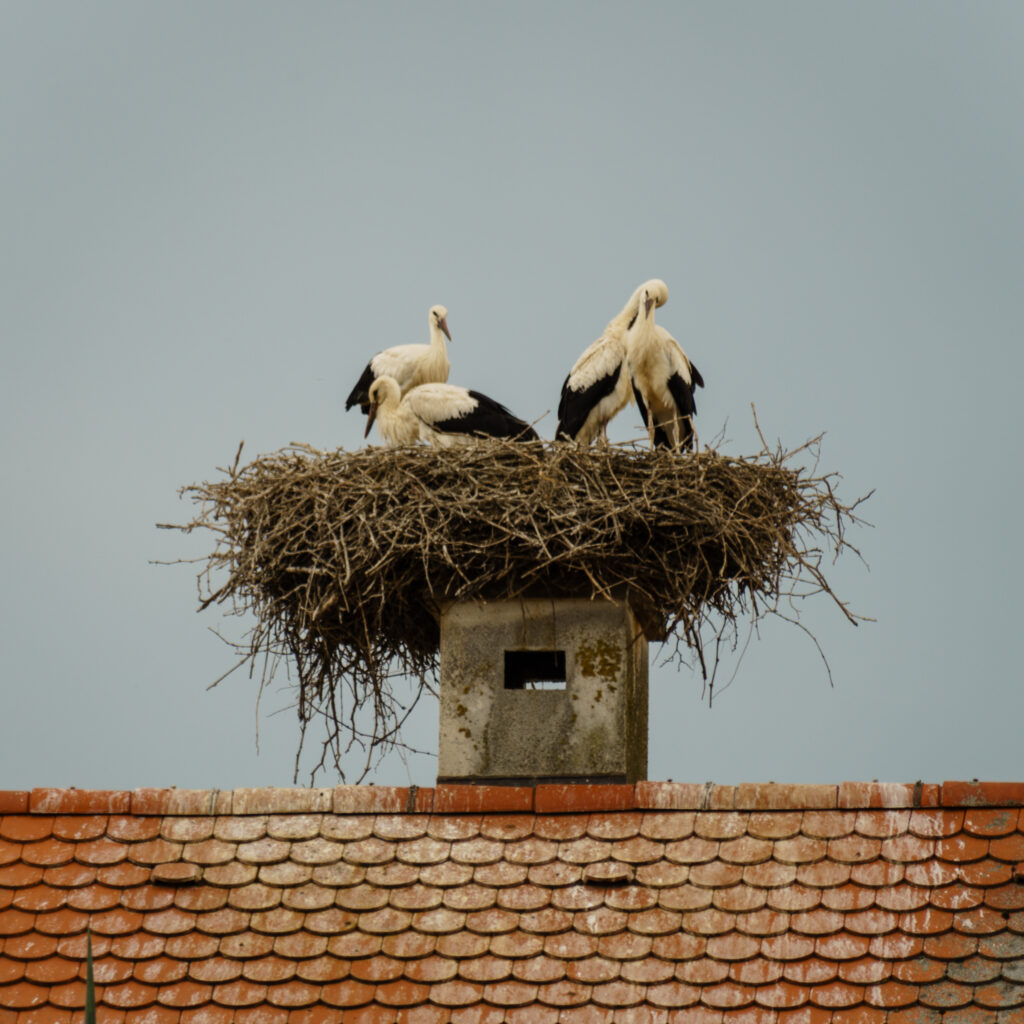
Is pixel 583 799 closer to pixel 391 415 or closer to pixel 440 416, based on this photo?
pixel 440 416

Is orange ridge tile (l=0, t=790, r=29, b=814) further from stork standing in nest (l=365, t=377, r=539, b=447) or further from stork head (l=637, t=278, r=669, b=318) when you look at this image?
stork head (l=637, t=278, r=669, b=318)

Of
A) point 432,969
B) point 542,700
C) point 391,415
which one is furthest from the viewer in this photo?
point 391,415

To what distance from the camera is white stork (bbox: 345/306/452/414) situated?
35.6 feet

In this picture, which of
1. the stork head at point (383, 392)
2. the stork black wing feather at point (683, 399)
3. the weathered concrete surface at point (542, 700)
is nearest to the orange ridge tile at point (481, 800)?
the weathered concrete surface at point (542, 700)

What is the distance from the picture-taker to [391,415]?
1012cm

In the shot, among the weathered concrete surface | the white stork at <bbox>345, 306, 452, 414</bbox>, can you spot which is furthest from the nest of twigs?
the white stork at <bbox>345, 306, 452, 414</bbox>

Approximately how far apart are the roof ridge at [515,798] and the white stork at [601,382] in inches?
159

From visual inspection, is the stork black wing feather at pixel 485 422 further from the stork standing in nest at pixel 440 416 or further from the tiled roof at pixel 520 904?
the tiled roof at pixel 520 904

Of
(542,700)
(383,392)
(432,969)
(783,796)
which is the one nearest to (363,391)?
(383,392)

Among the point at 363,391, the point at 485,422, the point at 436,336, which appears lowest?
the point at 485,422

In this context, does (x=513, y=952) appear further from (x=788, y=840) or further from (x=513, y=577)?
(x=513, y=577)

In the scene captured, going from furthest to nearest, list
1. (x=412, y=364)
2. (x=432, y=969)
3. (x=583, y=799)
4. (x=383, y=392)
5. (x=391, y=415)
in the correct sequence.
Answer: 1. (x=412, y=364)
2. (x=383, y=392)
3. (x=391, y=415)
4. (x=583, y=799)
5. (x=432, y=969)

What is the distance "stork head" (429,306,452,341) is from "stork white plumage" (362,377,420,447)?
723 millimetres

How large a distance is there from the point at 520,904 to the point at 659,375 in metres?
4.65
